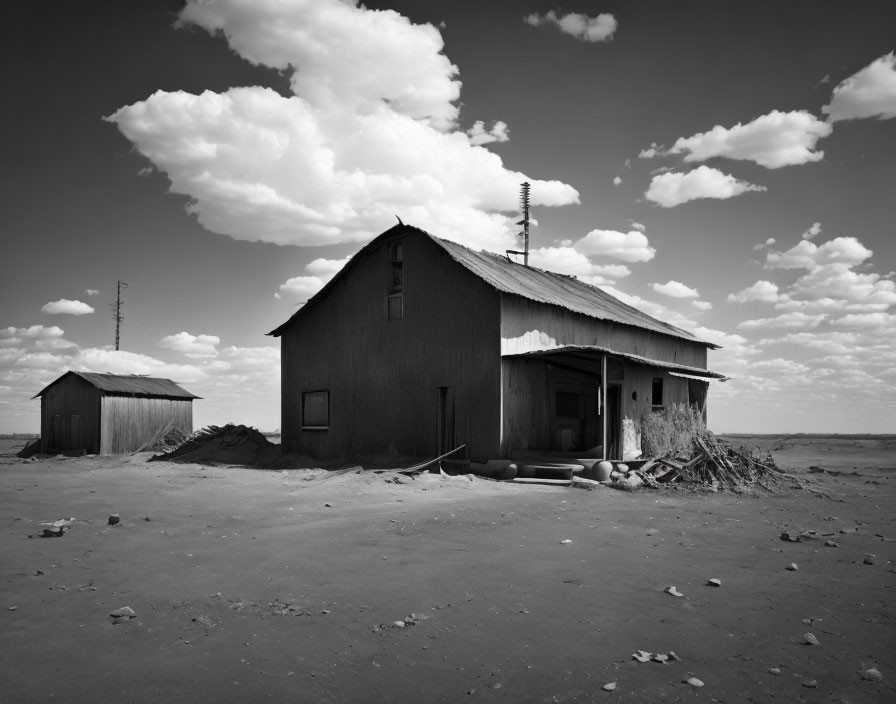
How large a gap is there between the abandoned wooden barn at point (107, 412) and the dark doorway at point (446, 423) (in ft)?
67.1

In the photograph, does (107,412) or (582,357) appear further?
(107,412)

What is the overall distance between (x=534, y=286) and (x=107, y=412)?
22562 mm

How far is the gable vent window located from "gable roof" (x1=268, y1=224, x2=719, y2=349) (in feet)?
1.84

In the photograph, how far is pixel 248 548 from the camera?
8406mm

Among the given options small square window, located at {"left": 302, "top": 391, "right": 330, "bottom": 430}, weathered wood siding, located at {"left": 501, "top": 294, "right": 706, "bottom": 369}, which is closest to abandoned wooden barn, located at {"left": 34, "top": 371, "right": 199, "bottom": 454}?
small square window, located at {"left": 302, "top": 391, "right": 330, "bottom": 430}

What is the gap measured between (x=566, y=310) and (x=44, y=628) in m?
17.6

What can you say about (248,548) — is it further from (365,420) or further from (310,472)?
(365,420)

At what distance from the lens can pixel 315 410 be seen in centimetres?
2380

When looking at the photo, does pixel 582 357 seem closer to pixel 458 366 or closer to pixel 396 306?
pixel 458 366

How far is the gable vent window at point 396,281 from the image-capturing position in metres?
21.2

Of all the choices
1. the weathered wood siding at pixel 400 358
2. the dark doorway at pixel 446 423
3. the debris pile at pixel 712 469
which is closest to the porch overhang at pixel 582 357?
the weathered wood siding at pixel 400 358

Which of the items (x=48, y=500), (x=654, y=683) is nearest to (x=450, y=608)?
(x=654, y=683)

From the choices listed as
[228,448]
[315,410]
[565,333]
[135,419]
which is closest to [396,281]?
[565,333]

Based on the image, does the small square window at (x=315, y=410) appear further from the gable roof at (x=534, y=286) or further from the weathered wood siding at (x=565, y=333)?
the weathered wood siding at (x=565, y=333)
